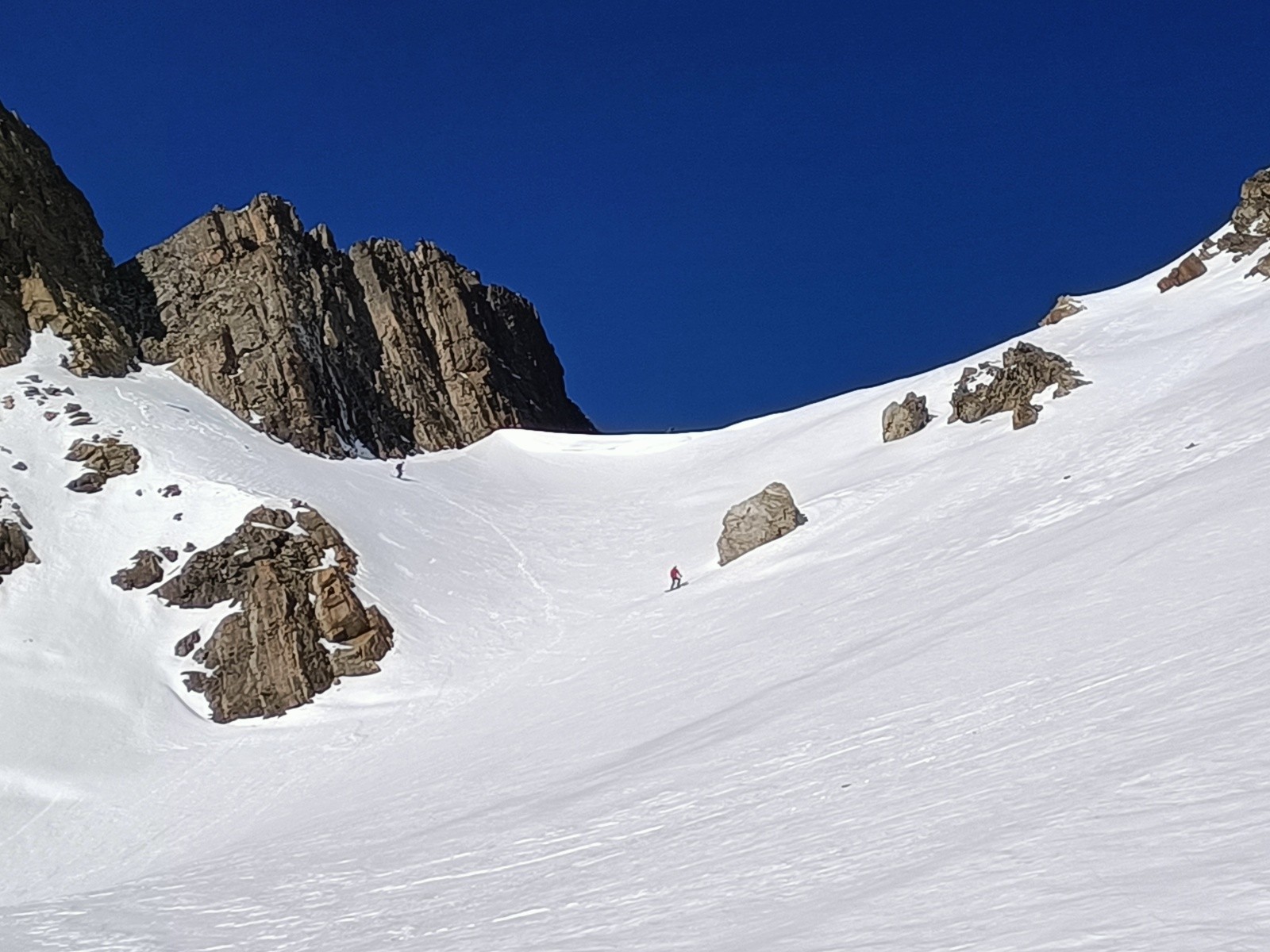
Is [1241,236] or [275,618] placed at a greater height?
[1241,236]

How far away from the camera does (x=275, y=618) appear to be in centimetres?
3297

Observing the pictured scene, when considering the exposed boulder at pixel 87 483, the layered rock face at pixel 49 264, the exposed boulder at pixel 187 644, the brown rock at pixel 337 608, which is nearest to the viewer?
the exposed boulder at pixel 187 644

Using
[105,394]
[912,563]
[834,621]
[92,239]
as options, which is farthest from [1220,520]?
[92,239]

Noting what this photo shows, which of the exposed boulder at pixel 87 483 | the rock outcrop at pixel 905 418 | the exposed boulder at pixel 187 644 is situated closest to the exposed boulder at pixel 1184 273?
the rock outcrop at pixel 905 418

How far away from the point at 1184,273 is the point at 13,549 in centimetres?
5194

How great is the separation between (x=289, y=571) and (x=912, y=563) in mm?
21384

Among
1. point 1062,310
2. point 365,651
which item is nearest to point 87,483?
point 365,651

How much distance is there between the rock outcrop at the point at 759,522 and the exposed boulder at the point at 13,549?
920 inches

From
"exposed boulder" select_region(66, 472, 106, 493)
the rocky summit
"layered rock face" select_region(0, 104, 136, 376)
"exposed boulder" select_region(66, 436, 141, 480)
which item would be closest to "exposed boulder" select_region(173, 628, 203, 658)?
"exposed boulder" select_region(66, 472, 106, 493)

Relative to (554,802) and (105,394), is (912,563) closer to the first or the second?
(554,802)

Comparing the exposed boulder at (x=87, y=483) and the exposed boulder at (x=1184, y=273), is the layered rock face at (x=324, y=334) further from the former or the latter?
the exposed boulder at (x=1184, y=273)

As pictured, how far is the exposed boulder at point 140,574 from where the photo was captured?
3384 cm

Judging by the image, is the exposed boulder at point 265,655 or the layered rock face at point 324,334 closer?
the exposed boulder at point 265,655

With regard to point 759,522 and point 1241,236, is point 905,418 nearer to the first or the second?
point 759,522
